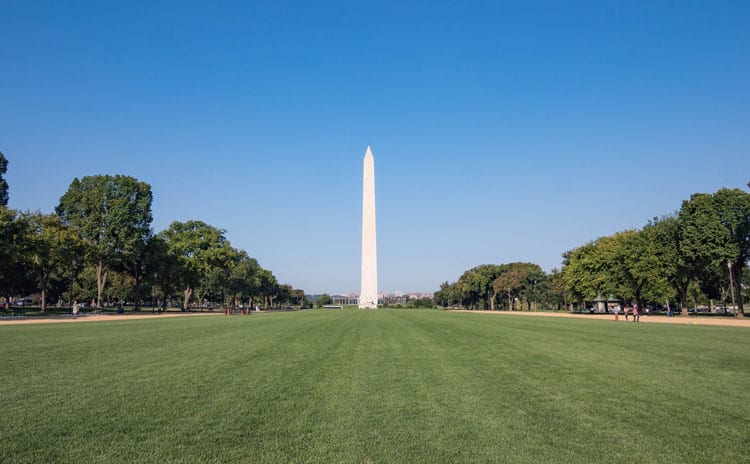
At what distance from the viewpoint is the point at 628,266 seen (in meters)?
68.1

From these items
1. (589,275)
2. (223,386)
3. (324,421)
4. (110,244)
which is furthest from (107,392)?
(589,275)

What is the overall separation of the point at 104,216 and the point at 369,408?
64.2 metres

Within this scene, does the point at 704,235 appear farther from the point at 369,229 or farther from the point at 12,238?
the point at 12,238

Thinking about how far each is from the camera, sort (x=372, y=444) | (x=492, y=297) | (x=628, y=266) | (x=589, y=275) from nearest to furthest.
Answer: (x=372, y=444) < (x=628, y=266) < (x=589, y=275) < (x=492, y=297)

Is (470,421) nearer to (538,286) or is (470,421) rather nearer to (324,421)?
(324,421)

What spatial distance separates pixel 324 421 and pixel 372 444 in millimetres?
1328

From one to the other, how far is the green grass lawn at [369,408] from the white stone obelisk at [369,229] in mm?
81654

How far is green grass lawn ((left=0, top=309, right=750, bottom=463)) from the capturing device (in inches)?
238

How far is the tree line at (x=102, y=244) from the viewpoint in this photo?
2039 inches

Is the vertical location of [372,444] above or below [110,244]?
below

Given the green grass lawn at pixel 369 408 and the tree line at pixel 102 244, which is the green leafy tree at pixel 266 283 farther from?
the green grass lawn at pixel 369 408

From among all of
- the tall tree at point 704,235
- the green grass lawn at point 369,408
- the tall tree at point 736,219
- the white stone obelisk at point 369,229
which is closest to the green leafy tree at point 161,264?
the white stone obelisk at point 369,229

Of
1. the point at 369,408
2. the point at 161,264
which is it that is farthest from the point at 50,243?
the point at 369,408

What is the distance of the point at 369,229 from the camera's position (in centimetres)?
9731
